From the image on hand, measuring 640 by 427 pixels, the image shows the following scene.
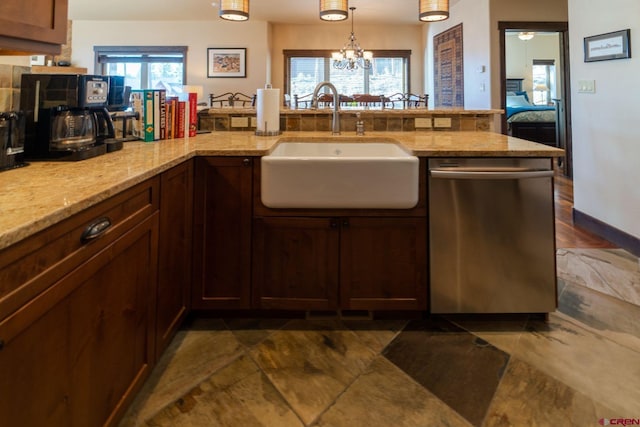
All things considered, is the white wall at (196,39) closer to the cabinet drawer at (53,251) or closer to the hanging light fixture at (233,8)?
the hanging light fixture at (233,8)

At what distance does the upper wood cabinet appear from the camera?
1.07 metres

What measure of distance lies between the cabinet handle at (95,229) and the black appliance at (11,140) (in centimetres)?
46

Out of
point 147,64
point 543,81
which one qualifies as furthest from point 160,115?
point 543,81

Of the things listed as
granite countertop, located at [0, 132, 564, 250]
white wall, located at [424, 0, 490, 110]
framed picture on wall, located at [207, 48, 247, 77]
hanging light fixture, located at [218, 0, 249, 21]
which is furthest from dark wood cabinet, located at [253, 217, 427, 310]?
framed picture on wall, located at [207, 48, 247, 77]

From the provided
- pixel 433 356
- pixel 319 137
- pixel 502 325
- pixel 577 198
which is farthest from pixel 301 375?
pixel 577 198

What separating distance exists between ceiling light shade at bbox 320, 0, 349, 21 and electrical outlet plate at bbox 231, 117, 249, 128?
901 mm

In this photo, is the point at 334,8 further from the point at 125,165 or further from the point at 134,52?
the point at 134,52

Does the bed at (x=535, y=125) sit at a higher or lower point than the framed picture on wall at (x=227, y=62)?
lower

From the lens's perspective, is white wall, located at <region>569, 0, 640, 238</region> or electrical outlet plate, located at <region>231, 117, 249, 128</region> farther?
white wall, located at <region>569, 0, 640, 238</region>

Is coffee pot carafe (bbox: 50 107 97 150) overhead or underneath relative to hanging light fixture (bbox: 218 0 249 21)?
underneath

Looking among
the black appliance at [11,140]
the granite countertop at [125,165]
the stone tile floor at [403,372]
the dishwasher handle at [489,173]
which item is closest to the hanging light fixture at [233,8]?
the granite countertop at [125,165]

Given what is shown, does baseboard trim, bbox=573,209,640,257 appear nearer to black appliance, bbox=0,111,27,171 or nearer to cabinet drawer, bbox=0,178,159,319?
cabinet drawer, bbox=0,178,159,319

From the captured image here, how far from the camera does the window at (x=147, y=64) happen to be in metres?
7.09

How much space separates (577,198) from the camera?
3482 mm
